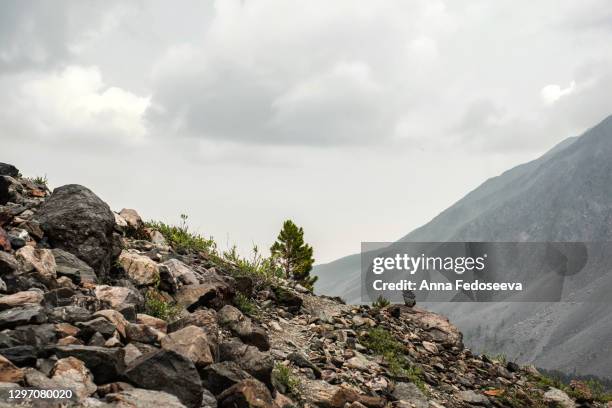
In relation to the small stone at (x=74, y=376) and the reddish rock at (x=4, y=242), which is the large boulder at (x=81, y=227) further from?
the small stone at (x=74, y=376)

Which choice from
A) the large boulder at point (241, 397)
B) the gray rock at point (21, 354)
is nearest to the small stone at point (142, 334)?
the large boulder at point (241, 397)

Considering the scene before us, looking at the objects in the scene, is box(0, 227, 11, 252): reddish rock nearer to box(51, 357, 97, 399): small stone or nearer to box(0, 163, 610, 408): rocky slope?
box(0, 163, 610, 408): rocky slope

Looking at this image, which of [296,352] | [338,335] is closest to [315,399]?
[296,352]

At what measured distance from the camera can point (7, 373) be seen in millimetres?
6125

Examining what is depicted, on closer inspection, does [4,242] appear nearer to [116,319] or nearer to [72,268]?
[72,268]

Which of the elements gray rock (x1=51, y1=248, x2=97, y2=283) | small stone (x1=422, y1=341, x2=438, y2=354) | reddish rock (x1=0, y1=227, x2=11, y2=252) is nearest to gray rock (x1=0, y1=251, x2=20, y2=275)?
reddish rock (x1=0, y1=227, x2=11, y2=252)

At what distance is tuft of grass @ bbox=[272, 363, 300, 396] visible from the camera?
9.89 meters

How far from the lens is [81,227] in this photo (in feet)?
36.6

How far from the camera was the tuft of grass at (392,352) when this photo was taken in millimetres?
12797

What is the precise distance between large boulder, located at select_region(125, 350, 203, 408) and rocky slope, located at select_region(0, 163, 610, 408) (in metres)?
0.02

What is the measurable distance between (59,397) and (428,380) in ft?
31.4

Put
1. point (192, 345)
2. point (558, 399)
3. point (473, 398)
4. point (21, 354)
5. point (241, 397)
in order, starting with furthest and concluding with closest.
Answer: point (558, 399) < point (473, 398) < point (192, 345) < point (241, 397) < point (21, 354)

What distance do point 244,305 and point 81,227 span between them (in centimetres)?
405

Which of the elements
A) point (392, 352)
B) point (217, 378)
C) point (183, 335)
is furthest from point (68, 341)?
point (392, 352)
